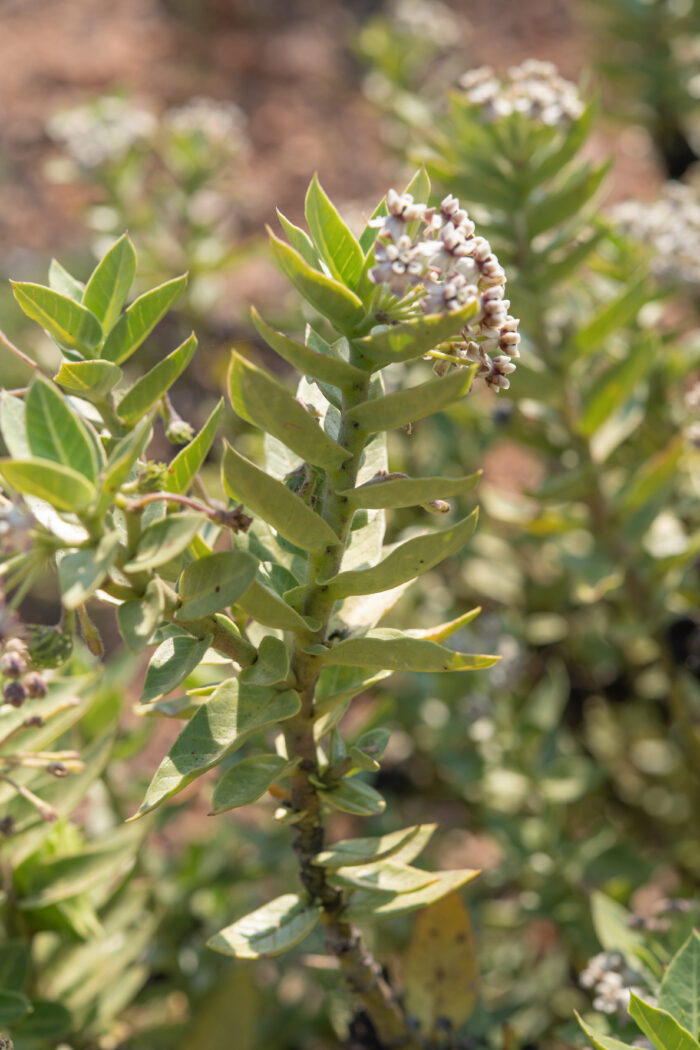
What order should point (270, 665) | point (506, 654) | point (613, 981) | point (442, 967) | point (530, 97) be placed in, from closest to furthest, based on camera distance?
point (270, 665)
point (613, 981)
point (442, 967)
point (530, 97)
point (506, 654)

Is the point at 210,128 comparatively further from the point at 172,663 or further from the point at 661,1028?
the point at 661,1028

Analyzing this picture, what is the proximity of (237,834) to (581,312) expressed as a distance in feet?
2.90

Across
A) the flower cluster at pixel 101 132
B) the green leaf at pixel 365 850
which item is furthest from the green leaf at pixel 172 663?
the flower cluster at pixel 101 132

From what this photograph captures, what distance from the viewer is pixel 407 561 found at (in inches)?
23.7

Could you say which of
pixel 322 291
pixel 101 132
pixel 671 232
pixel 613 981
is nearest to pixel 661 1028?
pixel 613 981

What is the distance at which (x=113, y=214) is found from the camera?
6.09 feet

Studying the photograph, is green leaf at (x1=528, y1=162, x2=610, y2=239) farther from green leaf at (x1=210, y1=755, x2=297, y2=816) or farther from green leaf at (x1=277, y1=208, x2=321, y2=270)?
green leaf at (x1=210, y1=755, x2=297, y2=816)

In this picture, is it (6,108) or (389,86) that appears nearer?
(389,86)

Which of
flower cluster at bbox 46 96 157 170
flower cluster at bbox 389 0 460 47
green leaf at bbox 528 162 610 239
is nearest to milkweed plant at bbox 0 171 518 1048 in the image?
green leaf at bbox 528 162 610 239

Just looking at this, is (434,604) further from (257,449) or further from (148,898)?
(148,898)

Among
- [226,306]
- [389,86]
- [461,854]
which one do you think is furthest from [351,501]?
[226,306]

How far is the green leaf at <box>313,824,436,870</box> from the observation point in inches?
28.6

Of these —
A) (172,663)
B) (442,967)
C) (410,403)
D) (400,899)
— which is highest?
(410,403)

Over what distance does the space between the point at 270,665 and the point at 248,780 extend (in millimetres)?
84
